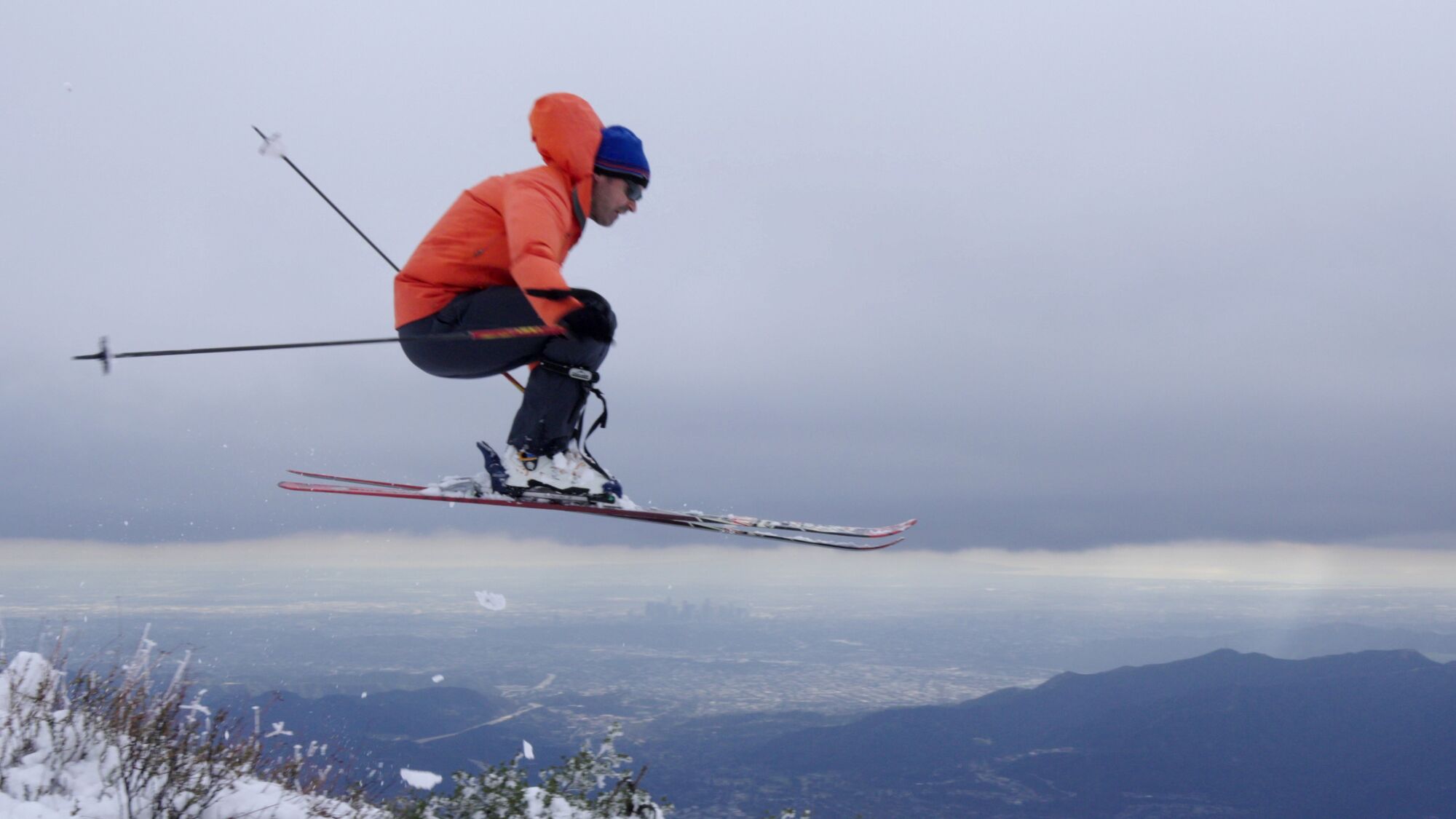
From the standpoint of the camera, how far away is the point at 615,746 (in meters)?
9.94

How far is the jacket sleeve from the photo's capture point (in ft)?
15.6

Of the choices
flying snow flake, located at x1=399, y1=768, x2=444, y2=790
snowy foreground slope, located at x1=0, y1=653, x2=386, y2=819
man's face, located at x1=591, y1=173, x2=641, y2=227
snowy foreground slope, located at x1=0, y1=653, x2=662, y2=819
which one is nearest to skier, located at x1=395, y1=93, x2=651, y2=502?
man's face, located at x1=591, y1=173, x2=641, y2=227

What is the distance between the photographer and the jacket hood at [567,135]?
17.0 ft

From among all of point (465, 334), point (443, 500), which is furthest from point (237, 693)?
point (465, 334)

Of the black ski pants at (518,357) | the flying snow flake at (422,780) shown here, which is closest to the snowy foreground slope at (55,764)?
the flying snow flake at (422,780)

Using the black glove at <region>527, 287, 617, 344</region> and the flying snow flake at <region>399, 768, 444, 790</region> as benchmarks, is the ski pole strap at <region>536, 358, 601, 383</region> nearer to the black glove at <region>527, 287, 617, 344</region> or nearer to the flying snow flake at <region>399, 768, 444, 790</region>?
the black glove at <region>527, 287, 617, 344</region>

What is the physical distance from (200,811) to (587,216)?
5.31 m

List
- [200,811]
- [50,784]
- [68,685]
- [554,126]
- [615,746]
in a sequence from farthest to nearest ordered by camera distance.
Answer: [615,746] → [68,685] → [200,811] → [50,784] → [554,126]

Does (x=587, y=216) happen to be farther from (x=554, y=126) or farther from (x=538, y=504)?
(x=538, y=504)

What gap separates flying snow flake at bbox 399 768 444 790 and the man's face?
264 inches

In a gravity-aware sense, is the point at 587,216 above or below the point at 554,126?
below

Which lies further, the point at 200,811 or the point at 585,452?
the point at 200,811

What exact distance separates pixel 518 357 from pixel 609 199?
1194mm

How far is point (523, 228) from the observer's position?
15.9 feet
